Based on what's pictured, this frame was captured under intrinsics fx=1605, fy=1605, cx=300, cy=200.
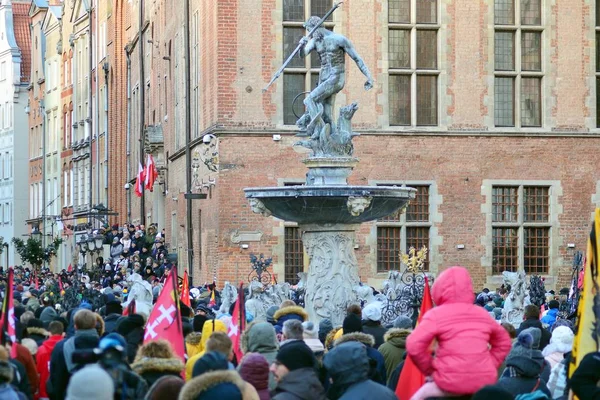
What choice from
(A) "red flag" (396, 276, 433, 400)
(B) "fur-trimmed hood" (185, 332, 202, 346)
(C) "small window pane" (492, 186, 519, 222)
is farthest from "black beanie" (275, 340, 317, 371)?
(C) "small window pane" (492, 186, 519, 222)

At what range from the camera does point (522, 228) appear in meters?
39.8

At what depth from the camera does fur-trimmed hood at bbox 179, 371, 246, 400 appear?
30.2 feet

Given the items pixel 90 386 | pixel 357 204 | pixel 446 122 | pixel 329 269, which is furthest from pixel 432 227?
pixel 90 386

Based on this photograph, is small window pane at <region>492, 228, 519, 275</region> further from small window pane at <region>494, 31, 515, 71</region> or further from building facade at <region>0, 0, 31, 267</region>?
building facade at <region>0, 0, 31, 267</region>

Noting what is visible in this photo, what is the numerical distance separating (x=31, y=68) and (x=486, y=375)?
8931 cm

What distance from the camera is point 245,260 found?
1496 inches

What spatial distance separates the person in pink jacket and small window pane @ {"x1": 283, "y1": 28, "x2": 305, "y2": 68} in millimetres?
28526

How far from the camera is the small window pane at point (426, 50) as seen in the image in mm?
39375

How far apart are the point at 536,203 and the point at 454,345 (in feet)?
99.7

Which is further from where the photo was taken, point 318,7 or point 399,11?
point 399,11

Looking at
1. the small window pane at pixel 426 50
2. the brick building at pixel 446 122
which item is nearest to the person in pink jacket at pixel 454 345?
the brick building at pixel 446 122

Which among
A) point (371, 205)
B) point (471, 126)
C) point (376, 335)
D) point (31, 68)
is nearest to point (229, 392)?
point (376, 335)

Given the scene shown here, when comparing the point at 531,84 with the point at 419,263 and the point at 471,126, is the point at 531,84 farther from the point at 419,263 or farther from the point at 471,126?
the point at 419,263

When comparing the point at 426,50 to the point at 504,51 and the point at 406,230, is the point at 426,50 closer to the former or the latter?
the point at 504,51
